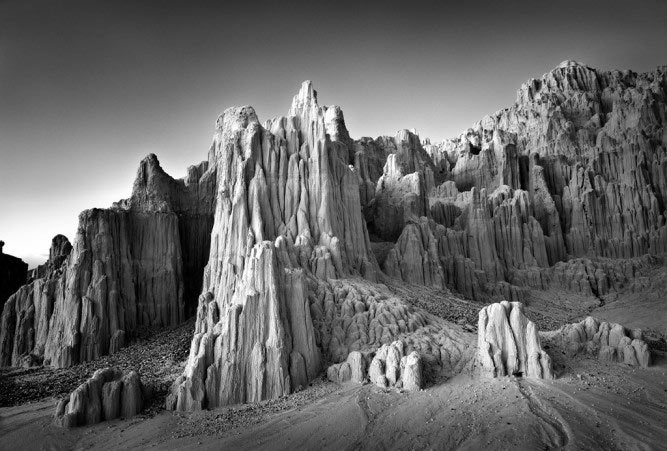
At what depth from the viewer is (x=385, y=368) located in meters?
29.3

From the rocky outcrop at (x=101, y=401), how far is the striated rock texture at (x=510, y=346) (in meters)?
20.5

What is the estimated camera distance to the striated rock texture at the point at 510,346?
28344 millimetres

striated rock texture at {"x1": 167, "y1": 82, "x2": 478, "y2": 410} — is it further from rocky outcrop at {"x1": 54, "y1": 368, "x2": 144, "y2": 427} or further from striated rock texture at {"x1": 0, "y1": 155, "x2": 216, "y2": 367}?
striated rock texture at {"x1": 0, "y1": 155, "x2": 216, "y2": 367}

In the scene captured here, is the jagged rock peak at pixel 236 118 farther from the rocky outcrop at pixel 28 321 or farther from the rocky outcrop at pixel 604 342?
the rocky outcrop at pixel 604 342

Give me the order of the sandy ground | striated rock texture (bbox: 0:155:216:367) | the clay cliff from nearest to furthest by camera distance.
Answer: the sandy ground < the clay cliff < striated rock texture (bbox: 0:155:216:367)

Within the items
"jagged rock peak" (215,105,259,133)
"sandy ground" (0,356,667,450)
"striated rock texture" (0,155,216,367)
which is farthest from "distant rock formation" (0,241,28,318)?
"sandy ground" (0,356,667,450)

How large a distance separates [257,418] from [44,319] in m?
29.5

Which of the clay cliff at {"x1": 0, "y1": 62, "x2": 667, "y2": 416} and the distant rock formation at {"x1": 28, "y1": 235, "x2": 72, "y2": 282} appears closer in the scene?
the clay cliff at {"x1": 0, "y1": 62, "x2": 667, "y2": 416}

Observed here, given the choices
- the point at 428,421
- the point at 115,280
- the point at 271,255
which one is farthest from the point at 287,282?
the point at 115,280

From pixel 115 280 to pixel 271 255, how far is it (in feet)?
70.2

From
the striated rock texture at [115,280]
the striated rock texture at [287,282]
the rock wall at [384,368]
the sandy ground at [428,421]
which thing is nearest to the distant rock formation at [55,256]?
the striated rock texture at [115,280]

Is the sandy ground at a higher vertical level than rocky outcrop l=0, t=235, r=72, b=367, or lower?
lower

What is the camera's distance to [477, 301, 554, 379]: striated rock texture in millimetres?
28344

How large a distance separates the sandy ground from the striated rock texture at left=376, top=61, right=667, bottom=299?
25.1m
